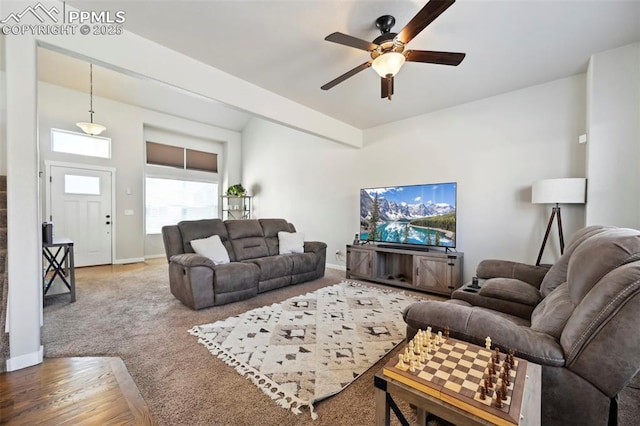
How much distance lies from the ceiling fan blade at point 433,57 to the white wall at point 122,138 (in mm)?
6039

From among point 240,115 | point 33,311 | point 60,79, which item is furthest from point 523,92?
point 60,79

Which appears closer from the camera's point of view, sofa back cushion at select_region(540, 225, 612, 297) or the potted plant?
sofa back cushion at select_region(540, 225, 612, 297)

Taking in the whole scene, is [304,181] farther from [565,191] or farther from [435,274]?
[565,191]

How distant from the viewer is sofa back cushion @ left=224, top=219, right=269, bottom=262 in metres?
A: 4.05

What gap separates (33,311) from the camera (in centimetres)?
196

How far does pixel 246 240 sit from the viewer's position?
4230 millimetres

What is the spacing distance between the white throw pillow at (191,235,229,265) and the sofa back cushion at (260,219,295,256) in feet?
2.95

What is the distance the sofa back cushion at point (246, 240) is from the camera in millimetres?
4047

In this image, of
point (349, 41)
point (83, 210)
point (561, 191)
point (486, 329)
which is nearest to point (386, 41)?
point (349, 41)

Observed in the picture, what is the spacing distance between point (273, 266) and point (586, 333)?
3.18 meters

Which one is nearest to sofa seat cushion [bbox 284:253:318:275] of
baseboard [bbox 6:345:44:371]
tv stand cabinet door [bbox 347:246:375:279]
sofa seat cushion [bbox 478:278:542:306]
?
tv stand cabinet door [bbox 347:246:375:279]

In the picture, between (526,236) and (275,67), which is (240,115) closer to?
(275,67)

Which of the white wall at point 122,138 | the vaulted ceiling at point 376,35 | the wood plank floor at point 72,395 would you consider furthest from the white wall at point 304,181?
the wood plank floor at point 72,395

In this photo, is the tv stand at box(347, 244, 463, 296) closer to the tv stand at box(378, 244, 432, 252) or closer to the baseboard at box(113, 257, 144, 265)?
the tv stand at box(378, 244, 432, 252)
